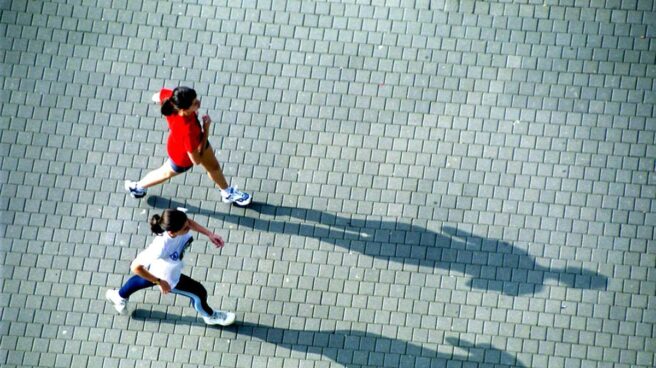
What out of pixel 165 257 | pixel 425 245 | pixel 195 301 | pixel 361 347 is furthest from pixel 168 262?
pixel 425 245

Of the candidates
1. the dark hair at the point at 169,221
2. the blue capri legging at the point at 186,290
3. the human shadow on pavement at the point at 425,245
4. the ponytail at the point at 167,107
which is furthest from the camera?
the human shadow on pavement at the point at 425,245

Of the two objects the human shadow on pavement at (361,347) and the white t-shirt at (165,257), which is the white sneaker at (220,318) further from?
the white t-shirt at (165,257)

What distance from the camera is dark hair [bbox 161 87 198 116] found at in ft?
23.1

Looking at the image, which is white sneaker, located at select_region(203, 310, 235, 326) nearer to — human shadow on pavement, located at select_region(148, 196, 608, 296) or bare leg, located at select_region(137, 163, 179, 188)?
human shadow on pavement, located at select_region(148, 196, 608, 296)

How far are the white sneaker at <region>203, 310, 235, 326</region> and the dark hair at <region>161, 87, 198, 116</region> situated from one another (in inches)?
83.6

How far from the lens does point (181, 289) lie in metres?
7.49

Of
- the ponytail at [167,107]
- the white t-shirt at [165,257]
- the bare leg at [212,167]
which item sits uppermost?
the ponytail at [167,107]

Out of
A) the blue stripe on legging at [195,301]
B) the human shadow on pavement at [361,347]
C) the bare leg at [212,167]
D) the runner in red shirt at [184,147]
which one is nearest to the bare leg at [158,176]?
the runner in red shirt at [184,147]

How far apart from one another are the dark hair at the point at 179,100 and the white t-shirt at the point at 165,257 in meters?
1.08

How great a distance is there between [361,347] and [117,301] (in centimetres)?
244

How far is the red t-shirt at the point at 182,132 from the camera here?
7.28 meters

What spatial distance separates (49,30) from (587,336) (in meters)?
6.66

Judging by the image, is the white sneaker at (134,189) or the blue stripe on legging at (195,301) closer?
the blue stripe on legging at (195,301)

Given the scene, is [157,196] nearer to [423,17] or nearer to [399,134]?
[399,134]
